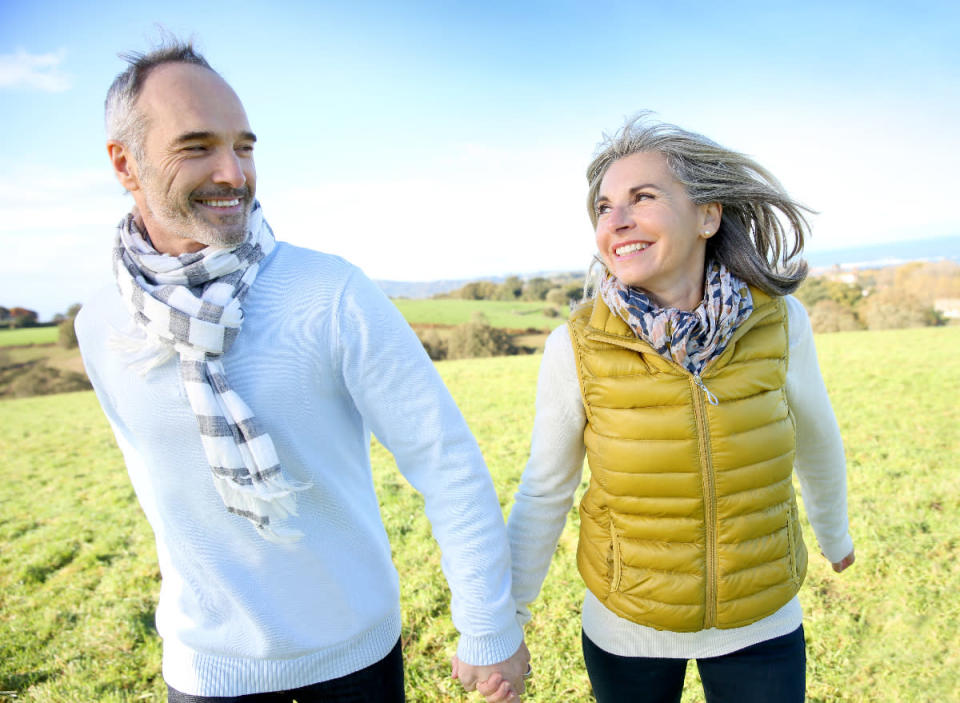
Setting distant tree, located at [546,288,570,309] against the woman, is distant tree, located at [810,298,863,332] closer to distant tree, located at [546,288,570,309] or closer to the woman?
distant tree, located at [546,288,570,309]

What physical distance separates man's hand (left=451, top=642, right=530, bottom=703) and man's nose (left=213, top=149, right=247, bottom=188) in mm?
1399

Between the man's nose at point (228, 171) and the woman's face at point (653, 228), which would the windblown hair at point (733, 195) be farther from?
the man's nose at point (228, 171)

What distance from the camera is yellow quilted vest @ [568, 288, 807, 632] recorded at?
1730 mm

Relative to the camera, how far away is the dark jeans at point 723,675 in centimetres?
180

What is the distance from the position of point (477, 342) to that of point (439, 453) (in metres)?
23.4

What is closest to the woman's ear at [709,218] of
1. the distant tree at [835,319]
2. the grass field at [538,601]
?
the grass field at [538,601]

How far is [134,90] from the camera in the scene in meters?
1.54

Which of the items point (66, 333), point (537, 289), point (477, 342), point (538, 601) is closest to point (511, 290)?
point (537, 289)

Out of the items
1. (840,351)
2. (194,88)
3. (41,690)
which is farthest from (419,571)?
(840,351)

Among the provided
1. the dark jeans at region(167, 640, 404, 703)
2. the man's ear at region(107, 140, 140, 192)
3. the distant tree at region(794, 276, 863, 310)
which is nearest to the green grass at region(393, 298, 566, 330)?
the distant tree at region(794, 276, 863, 310)

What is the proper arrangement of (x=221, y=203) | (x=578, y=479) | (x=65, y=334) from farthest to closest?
1. (x=65, y=334)
2. (x=578, y=479)
3. (x=221, y=203)

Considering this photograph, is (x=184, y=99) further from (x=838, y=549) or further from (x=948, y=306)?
(x=948, y=306)

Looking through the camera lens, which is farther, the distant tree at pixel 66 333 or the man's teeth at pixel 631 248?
the distant tree at pixel 66 333

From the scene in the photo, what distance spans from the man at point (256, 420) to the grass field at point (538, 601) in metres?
1.88
